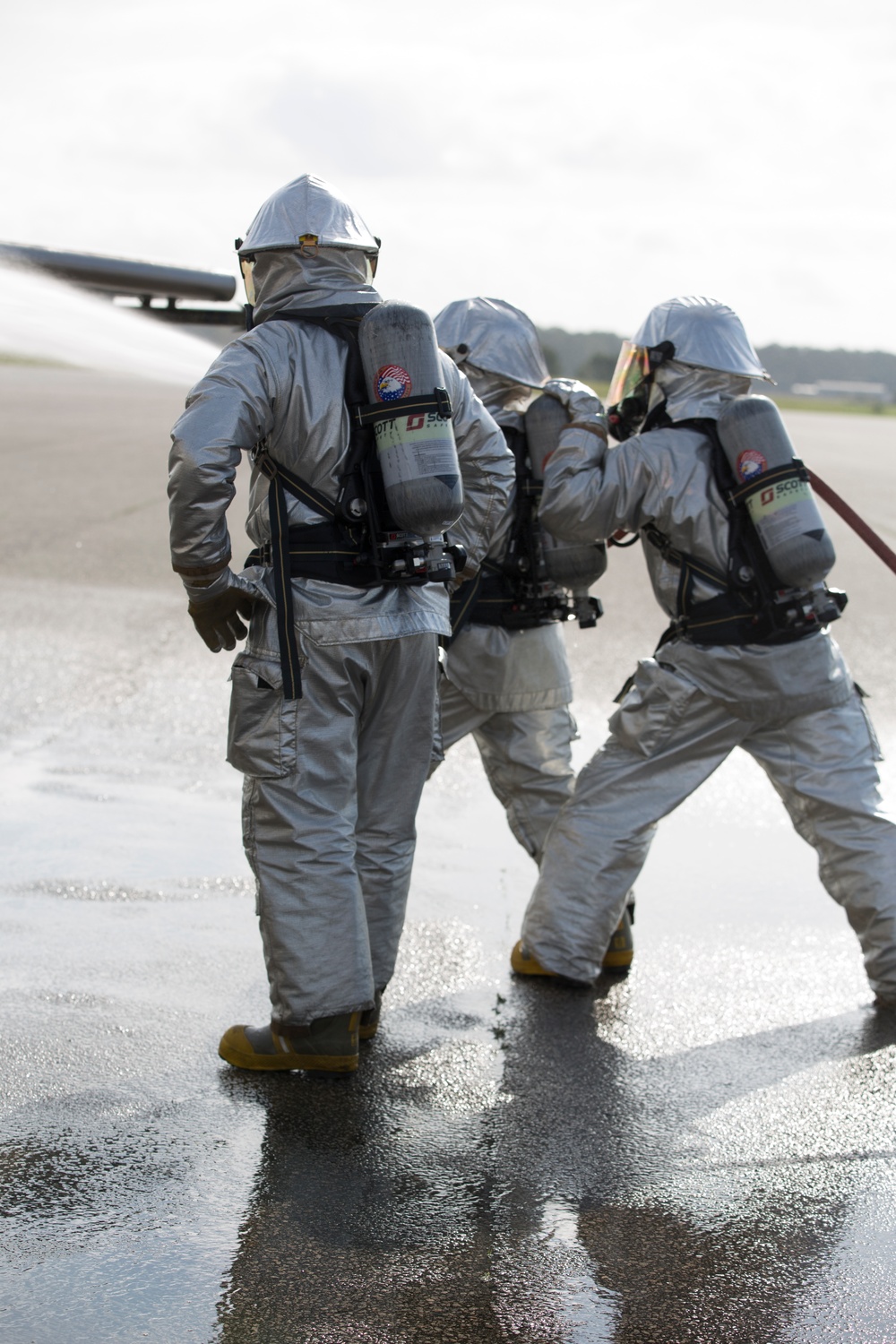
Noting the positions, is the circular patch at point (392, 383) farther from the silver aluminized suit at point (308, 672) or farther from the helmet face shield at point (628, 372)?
the helmet face shield at point (628, 372)

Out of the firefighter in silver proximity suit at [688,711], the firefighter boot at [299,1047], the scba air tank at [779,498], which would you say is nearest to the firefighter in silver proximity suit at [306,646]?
the firefighter boot at [299,1047]

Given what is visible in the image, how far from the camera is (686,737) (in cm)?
395

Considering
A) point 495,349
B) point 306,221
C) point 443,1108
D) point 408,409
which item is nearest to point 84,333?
point 495,349

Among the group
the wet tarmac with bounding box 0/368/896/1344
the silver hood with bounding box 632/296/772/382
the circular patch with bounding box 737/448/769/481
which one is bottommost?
the wet tarmac with bounding box 0/368/896/1344

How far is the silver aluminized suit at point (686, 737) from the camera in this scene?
3840 millimetres

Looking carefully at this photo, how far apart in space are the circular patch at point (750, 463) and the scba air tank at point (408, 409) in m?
0.94

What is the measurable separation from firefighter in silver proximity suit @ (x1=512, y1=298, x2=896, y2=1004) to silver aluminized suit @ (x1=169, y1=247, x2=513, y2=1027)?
0.75 m

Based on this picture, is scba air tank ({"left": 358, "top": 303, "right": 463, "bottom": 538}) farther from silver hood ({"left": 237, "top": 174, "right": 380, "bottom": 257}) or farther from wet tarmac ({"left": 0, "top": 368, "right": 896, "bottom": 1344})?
wet tarmac ({"left": 0, "top": 368, "right": 896, "bottom": 1344})

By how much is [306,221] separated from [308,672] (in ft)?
3.36

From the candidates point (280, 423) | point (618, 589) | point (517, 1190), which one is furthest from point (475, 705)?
point (618, 589)

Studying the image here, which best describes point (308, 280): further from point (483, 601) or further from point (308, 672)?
point (483, 601)

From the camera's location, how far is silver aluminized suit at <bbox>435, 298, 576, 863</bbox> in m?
4.16

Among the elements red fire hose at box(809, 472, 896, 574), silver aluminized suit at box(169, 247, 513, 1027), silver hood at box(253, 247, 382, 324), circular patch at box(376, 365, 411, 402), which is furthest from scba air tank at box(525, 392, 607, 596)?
circular patch at box(376, 365, 411, 402)

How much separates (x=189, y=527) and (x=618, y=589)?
803cm
